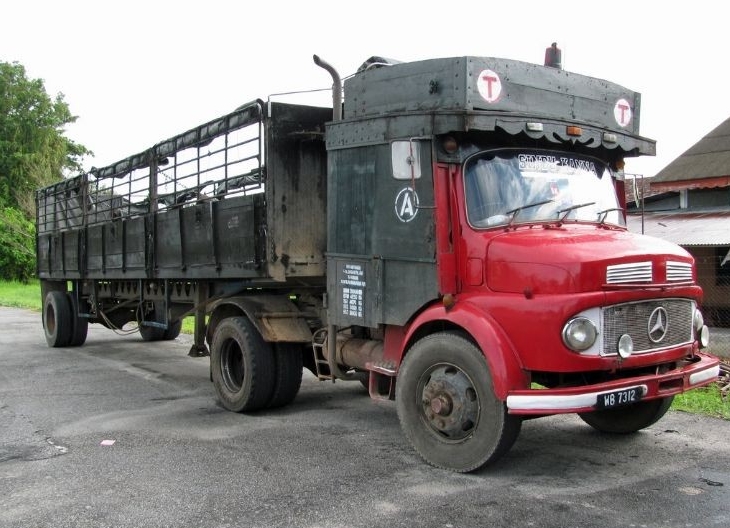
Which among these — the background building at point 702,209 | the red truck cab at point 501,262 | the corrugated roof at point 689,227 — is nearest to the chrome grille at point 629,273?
the red truck cab at point 501,262

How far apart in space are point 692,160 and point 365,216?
536 inches

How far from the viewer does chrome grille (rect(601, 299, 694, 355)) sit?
4.61m

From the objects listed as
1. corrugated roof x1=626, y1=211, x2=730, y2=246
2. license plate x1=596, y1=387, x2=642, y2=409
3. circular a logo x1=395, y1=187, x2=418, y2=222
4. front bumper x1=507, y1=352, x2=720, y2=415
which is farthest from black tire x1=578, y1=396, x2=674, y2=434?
corrugated roof x1=626, y1=211, x2=730, y2=246

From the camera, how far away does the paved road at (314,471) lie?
4320mm

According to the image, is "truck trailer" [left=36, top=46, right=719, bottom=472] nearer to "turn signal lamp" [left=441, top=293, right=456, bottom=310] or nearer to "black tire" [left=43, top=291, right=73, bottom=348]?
"turn signal lamp" [left=441, top=293, right=456, bottom=310]

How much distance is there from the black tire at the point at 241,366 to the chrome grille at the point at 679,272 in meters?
4.00

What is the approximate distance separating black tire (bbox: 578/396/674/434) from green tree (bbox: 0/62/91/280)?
4392 cm

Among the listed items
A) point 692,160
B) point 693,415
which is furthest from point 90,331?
point 692,160

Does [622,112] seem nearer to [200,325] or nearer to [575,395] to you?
[575,395]

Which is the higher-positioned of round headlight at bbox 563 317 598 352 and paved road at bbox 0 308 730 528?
round headlight at bbox 563 317 598 352

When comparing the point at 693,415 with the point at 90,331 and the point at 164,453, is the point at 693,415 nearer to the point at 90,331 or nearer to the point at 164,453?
the point at 164,453

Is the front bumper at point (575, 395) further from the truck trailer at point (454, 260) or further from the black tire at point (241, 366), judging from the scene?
Answer: the black tire at point (241, 366)

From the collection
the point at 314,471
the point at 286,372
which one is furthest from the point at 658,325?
the point at 286,372

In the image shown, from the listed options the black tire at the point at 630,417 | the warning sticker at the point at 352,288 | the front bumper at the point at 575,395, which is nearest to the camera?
the front bumper at the point at 575,395
